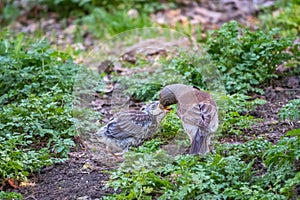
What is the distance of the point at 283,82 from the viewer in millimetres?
8328

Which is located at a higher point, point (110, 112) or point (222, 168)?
point (222, 168)

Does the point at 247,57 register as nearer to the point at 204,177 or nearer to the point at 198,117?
the point at 198,117

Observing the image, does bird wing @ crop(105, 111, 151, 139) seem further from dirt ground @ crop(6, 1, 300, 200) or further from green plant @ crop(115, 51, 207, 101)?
green plant @ crop(115, 51, 207, 101)

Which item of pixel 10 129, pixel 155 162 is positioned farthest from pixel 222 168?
pixel 10 129

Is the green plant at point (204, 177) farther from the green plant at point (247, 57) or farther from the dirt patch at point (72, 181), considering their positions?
the green plant at point (247, 57)

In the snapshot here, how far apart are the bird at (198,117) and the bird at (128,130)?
1.07ft

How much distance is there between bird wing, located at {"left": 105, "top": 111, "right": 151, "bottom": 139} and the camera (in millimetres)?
6523

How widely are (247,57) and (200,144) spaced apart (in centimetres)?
246

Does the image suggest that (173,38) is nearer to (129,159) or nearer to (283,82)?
(283,82)

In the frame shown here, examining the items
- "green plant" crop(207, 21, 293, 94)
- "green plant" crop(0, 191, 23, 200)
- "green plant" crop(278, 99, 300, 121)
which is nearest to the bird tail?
"green plant" crop(278, 99, 300, 121)

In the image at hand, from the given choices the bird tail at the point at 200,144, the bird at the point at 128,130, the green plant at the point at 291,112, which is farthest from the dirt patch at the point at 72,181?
the green plant at the point at 291,112

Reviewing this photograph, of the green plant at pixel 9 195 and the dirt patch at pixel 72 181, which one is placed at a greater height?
the green plant at pixel 9 195

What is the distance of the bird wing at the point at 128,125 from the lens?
652cm

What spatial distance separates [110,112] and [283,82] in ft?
7.21
